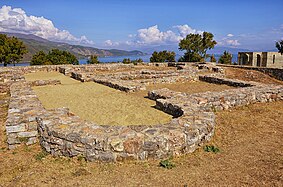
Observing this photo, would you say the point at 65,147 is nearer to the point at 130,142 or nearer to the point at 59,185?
the point at 59,185

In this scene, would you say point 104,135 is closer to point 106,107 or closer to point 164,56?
point 106,107

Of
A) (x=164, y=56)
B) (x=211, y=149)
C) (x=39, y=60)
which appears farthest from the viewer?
(x=164, y=56)

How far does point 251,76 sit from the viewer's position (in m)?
19.1

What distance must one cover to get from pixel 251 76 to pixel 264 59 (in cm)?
1208

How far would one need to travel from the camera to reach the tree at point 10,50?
30070mm

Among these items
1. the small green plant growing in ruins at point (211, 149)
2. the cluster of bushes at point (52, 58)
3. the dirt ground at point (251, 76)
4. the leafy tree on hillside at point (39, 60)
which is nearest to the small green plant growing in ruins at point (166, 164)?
the small green plant growing in ruins at point (211, 149)

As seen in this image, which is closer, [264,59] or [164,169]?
[164,169]

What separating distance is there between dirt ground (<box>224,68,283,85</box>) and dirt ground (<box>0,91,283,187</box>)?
45.4 feet

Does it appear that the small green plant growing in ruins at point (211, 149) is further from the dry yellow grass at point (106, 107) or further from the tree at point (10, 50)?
the tree at point (10, 50)

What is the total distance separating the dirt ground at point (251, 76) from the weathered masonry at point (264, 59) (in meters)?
9.94

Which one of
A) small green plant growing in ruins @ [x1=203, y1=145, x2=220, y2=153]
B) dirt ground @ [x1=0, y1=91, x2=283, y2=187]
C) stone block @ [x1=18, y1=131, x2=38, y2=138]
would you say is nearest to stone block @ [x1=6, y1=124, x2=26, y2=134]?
stone block @ [x1=18, y1=131, x2=38, y2=138]

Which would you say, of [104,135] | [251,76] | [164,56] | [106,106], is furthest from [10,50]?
[104,135]

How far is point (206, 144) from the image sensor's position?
5605mm

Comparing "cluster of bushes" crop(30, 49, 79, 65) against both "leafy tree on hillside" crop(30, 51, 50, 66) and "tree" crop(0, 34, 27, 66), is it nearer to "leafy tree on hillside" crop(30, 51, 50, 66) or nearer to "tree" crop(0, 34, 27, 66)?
"leafy tree on hillside" crop(30, 51, 50, 66)
